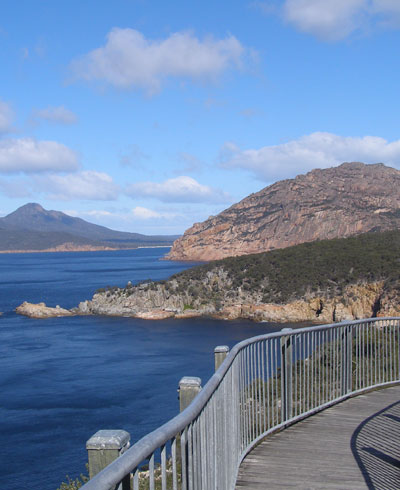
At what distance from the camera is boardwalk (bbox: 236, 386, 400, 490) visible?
14.8ft

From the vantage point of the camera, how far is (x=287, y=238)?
138m

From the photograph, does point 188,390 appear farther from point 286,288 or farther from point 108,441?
point 286,288

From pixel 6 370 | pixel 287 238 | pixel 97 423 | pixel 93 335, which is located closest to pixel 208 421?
pixel 97 423

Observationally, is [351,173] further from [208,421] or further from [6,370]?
[208,421]

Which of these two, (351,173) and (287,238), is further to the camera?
(351,173)

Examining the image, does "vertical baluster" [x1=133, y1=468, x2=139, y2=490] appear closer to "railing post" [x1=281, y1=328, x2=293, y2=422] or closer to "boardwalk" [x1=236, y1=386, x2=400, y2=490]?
"boardwalk" [x1=236, y1=386, x2=400, y2=490]

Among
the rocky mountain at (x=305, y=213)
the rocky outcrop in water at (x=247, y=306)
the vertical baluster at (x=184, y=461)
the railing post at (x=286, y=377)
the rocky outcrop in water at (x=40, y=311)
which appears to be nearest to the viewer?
the vertical baluster at (x=184, y=461)

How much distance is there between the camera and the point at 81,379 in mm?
32906

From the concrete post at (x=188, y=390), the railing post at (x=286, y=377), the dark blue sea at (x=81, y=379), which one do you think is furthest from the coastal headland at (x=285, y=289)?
the concrete post at (x=188, y=390)

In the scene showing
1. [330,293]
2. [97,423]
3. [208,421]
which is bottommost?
[97,423]

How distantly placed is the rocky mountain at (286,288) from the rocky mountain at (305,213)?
50.3m

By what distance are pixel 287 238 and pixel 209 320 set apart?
85.5 meters

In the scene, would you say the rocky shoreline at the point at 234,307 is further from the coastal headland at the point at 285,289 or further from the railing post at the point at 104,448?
the railing post at the point at 104,448

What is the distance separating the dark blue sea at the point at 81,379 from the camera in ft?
70.2
